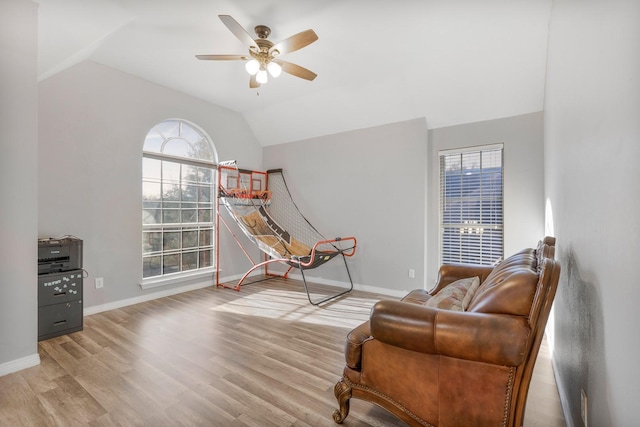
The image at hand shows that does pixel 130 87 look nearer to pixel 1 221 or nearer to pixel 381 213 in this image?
pixel 1 221

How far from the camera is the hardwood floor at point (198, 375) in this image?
5.90ft

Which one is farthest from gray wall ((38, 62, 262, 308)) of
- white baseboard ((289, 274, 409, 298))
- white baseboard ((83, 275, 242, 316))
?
white baseboard ((289, 274, 409, 298))

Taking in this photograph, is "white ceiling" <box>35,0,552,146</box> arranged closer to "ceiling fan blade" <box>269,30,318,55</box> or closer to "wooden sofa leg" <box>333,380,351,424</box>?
"ceiling fan blade" <box>269,30,318,55</box>

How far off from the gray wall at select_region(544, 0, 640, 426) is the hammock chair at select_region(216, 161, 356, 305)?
106 inches

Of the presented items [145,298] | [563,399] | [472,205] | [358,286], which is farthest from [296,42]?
[145,298]

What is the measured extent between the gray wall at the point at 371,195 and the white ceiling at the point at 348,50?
13.5 inches

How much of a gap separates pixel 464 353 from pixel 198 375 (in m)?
1.90

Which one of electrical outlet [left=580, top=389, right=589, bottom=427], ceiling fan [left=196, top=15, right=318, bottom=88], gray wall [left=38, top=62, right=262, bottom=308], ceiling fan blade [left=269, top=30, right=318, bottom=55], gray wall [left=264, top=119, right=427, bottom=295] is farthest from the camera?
gray wall [left=264, top=119, right=427, bottom=295]

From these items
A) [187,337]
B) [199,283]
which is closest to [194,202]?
[199,283]

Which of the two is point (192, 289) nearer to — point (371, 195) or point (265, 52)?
point (371, 195)

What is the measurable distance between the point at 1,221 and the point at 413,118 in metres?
4.48

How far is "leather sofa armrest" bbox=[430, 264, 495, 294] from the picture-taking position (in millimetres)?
2449

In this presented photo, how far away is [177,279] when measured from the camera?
4.36 metres

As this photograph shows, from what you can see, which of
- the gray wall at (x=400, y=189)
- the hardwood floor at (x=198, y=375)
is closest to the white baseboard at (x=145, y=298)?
the hardwood floor at (x=198, y=375)
